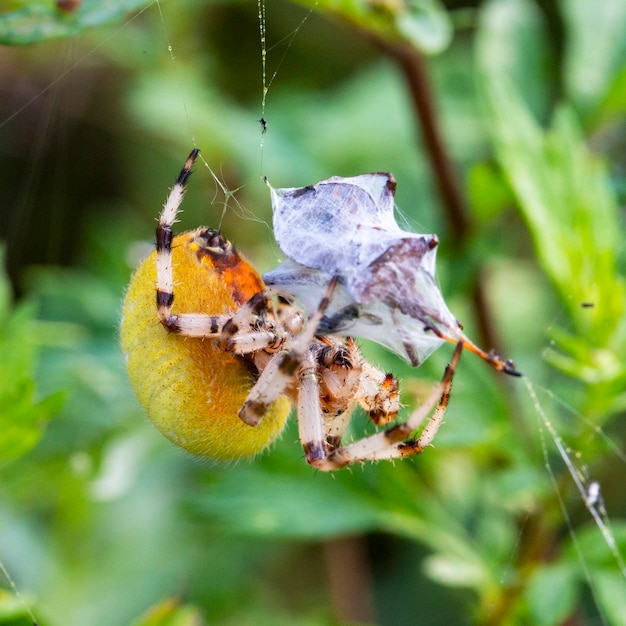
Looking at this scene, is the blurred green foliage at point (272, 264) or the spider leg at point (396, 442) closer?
the spider leg at point (396, 442)

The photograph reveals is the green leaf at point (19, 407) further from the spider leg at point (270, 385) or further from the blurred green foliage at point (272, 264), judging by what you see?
the spider leg at point (270, 385)

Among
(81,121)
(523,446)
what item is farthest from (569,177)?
(81,121)

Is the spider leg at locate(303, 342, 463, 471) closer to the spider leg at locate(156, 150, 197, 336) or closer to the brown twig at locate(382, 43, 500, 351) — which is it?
the spider leg at locate(156, 150, 197, 336)

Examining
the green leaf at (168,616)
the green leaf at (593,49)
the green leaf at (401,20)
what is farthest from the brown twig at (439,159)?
the green leaf at (168,616)

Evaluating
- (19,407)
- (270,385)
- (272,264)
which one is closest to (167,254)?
(270,385)

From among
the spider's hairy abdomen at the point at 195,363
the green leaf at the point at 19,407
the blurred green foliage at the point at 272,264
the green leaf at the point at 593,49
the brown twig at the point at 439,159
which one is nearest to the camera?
the spider's hairy abdomen at the point at 195,363

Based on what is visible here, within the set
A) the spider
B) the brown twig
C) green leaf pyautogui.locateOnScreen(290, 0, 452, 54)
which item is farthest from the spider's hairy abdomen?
the brown twig

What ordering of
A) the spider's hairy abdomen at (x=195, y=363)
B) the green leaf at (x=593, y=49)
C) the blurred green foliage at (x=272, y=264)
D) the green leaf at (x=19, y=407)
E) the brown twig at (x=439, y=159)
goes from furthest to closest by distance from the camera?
the green leaf at (x=593, y=49) < the brown twig at (x=439, y=159) < the blurred green foliage at (x=272, y=264) < the green leaf at (x=19, y=407) < the spider's hairy abdomen at (x=195, y=363)
